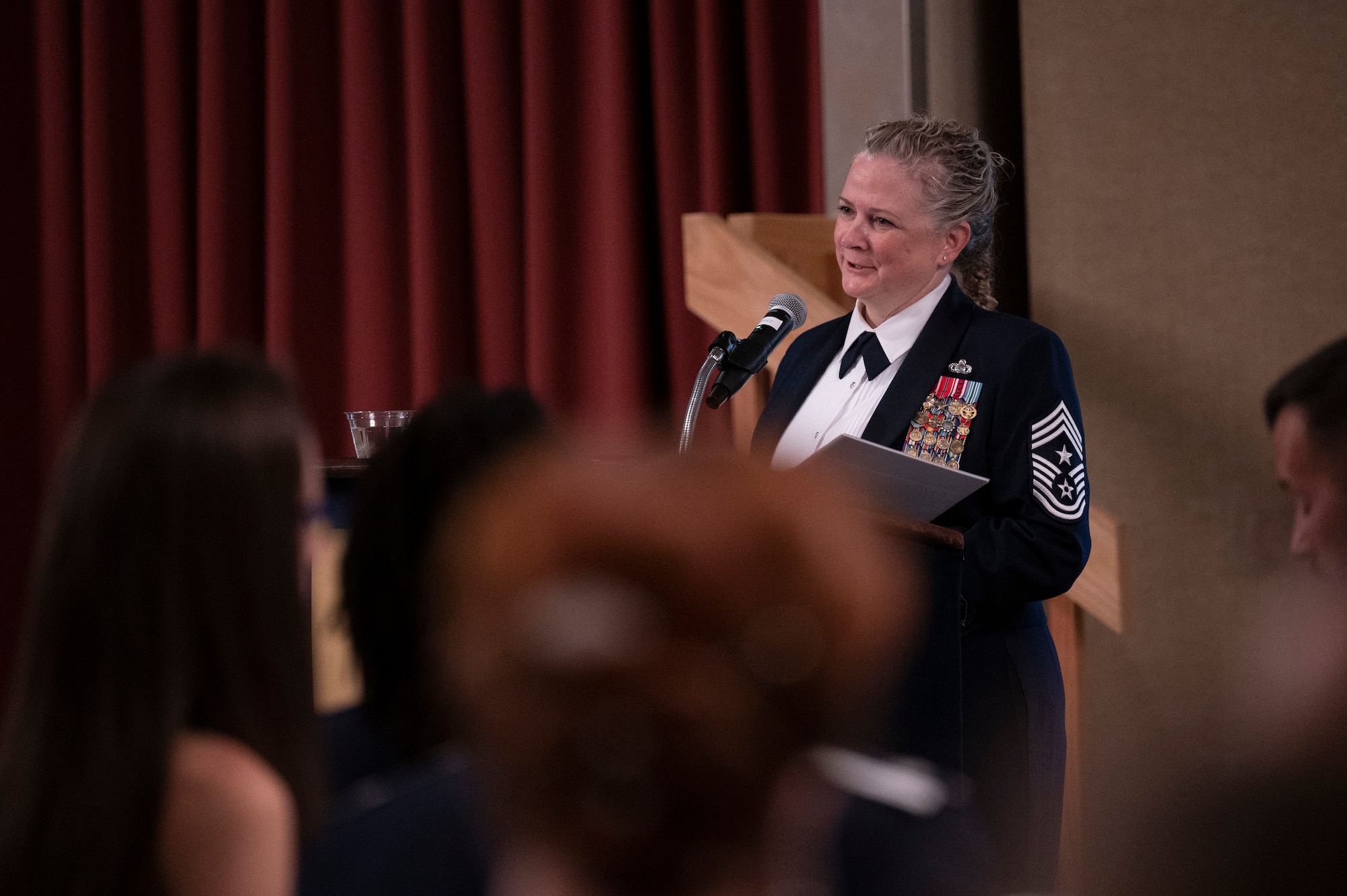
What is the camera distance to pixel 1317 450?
0.77 metres

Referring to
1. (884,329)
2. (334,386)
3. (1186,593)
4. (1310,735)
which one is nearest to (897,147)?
(884,329)

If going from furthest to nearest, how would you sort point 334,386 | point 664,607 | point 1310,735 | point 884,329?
point 334,386 → point 884,329 → point 1310,735 → point 664,607

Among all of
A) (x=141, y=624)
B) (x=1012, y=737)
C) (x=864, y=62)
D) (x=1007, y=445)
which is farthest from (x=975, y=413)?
(x=864, y=62)

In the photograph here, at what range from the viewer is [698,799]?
365 millimetres

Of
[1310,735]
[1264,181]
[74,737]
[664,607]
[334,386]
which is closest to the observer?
[664,607]

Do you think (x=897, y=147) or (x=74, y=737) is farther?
(x=897, y=147)

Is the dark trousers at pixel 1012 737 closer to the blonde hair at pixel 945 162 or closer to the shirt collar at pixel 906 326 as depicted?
the shirt collar at pixel 906 326

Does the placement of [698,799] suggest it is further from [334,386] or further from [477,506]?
[334,386]

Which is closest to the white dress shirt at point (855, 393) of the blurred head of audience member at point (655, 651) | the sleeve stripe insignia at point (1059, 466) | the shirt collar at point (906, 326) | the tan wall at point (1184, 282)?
the shirt collar at point (906, 326)

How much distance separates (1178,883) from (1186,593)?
7.74 ft

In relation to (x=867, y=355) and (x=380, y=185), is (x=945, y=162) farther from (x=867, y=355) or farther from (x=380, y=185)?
(x=380, y=185)

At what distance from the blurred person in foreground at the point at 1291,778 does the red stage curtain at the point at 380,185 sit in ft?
8.21

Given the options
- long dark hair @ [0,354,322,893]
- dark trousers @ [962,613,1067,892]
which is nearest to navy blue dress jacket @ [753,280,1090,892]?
dark trousers @ [962,613,1067,892]

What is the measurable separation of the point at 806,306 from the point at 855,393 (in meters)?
0.59
